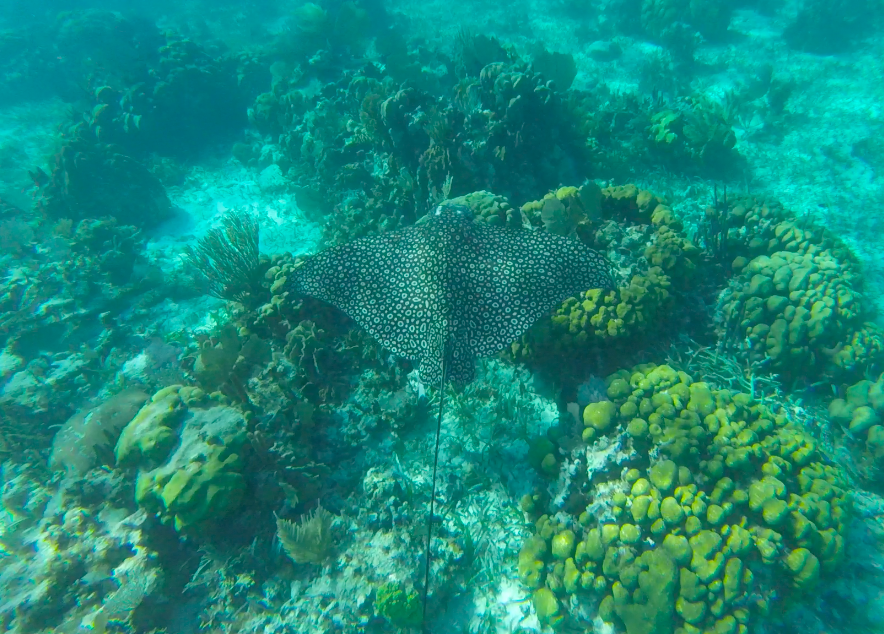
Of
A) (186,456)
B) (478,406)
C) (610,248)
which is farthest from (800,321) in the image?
(186,456)

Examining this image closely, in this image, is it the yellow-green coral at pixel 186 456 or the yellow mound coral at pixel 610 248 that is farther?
the yellow mound coral at pixel 610 248

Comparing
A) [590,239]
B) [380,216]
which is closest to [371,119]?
[380,216]

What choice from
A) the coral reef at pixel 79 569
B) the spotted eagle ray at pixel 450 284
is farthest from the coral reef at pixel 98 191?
the spotted eagle ray at pixel 450 284

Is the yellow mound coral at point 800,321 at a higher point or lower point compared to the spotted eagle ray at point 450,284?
lower

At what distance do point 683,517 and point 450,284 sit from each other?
3.35 m

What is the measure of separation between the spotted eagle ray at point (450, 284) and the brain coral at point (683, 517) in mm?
1386

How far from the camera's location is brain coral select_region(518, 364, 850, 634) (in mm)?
3568

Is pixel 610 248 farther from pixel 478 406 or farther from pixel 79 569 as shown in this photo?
pixel 79 569

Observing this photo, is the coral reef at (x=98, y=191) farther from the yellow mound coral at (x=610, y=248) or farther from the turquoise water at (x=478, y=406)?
the yellow mound coral at (x=610, y=248)

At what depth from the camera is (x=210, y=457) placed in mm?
4379

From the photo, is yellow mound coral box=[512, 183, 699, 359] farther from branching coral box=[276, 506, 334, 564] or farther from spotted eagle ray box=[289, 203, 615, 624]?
branching coral box=[276, 506, 334, 564]

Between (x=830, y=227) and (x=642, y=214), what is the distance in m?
5.90

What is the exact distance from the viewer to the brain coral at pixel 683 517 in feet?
11.7

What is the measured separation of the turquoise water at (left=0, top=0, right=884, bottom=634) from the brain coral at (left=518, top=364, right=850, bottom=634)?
26mm
